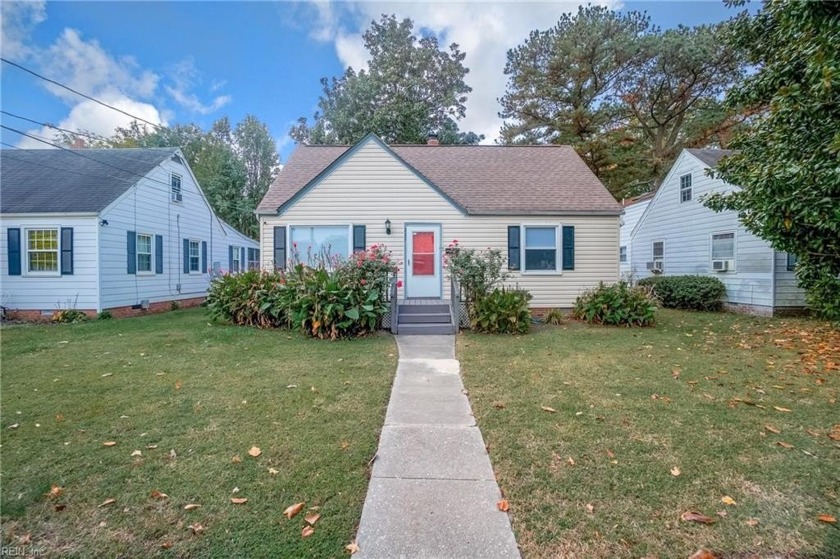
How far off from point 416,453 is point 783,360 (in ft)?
20.4

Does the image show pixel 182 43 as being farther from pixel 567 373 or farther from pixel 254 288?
pixel 567 373

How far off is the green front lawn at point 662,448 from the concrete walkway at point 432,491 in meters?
0.16

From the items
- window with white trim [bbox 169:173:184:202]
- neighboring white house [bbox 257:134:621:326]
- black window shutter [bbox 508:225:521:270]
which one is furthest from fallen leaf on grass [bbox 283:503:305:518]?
window with white trim [bbox 169:173:184:202]

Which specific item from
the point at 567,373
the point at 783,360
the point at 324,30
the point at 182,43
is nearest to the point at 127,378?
the point at 567,373

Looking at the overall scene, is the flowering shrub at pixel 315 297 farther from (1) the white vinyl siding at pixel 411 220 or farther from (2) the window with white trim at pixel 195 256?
(2) the window with white trim at pixel 195 256

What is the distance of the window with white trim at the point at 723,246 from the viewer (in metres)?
11.9

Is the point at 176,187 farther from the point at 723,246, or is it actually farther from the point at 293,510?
the point at 723,246

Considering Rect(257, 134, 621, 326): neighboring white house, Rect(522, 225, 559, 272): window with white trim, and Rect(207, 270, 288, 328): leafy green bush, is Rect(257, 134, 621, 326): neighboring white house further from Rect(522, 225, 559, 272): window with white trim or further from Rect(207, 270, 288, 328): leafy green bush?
Rect(207, 270, 288, 328): leafy green bush

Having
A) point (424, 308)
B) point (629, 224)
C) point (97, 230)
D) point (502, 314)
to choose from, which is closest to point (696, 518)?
point (502, 314)

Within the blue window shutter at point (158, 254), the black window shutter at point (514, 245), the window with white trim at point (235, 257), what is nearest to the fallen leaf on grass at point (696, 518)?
the black window shutter at point (514, 245)

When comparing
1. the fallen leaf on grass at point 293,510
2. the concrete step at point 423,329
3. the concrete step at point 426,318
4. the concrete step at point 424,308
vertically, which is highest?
the concrete step at point 424,308

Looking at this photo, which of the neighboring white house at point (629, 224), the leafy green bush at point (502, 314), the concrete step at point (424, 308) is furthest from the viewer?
the neighboring white house at point (629, 224)

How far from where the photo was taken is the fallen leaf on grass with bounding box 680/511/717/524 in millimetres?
2270

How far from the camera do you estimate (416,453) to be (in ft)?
10.3
